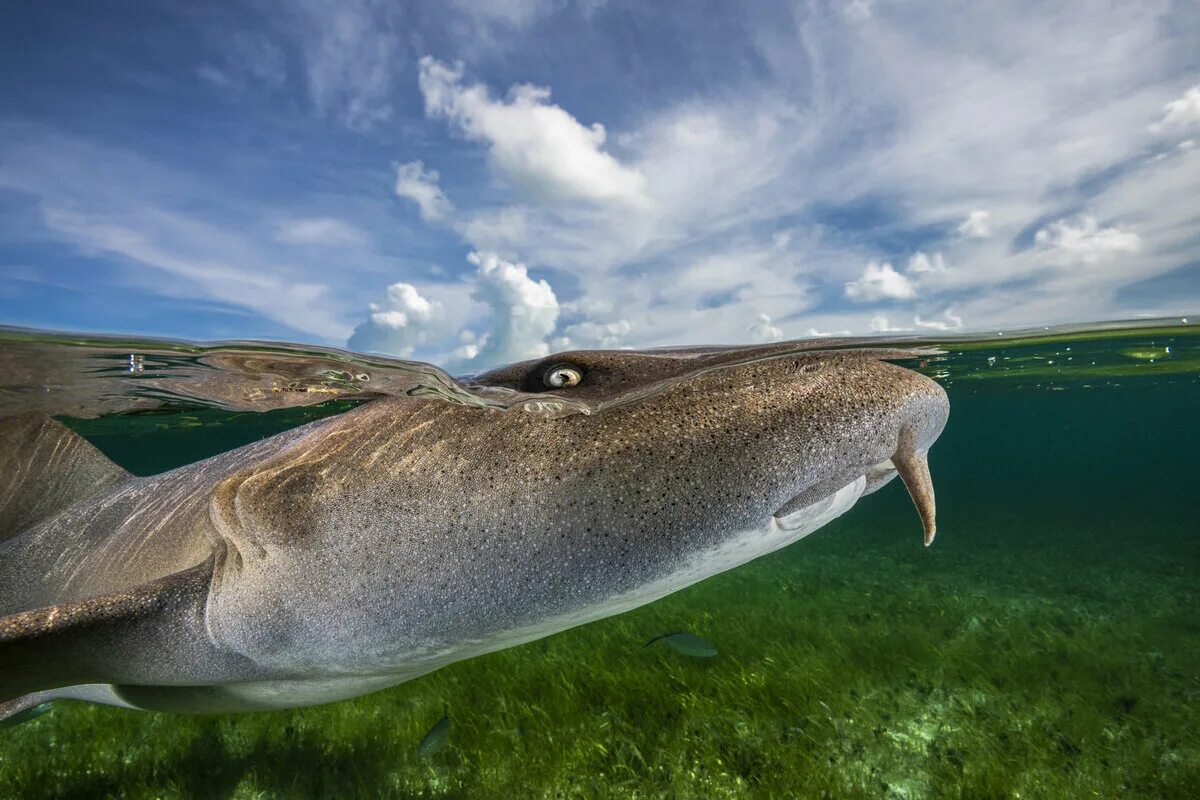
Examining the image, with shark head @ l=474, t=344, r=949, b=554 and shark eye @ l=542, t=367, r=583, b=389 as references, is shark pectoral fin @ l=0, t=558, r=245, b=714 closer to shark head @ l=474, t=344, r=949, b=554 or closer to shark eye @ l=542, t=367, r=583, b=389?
shark head @ l=474, t=344, r=949, b=554

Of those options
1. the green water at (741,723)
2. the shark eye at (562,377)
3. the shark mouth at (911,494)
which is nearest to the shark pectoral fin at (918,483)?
the shark mouth at (911,494)

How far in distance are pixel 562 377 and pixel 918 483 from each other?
71.7 inches

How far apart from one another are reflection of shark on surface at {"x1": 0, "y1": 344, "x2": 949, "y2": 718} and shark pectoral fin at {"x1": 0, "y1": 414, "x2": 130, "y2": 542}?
132 cm

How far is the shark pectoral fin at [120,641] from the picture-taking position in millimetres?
1953

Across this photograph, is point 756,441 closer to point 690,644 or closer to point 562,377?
point 562,377

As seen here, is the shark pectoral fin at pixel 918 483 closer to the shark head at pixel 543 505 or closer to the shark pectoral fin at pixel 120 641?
the shark head at pixel 543 505

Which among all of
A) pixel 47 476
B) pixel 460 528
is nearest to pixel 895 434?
pixel 460 528

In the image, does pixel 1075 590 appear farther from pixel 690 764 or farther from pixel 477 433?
pixel 477 433

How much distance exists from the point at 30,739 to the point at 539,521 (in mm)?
7496

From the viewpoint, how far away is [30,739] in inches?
235

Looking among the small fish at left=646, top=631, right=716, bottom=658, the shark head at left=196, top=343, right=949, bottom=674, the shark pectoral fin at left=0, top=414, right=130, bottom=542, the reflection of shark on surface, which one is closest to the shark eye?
the reflection of shark on surface

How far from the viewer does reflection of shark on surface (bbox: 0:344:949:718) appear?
1.99 meters

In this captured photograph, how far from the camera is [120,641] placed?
212cm

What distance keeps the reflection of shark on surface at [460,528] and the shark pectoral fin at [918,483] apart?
10 mm
